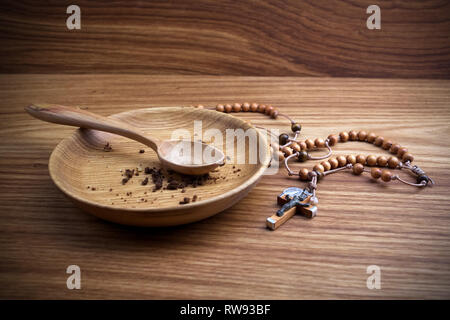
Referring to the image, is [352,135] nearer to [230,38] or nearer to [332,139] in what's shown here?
[332,139]

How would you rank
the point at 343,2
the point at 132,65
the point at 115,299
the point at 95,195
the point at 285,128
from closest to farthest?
the point at 115,299 < the point at 95,195 < the point at 285,128 < the point at 343,2 < the point at 132,65

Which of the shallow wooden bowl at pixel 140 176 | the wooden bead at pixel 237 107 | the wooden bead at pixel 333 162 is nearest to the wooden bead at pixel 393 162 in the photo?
the wooden bead at pixel 333 162

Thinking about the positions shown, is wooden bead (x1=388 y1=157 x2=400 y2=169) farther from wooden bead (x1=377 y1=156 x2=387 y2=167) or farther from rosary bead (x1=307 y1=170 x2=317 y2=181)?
rosary bead (x1=307 y1=170 x2=317 y2=181)

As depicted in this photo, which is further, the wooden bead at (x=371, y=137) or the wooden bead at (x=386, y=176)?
the wooden bead at (x=371, y=137)

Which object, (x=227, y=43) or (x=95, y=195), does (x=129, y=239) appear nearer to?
(x=95, y=195)

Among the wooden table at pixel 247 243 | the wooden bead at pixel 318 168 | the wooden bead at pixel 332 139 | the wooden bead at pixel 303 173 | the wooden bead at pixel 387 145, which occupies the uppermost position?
the wooden bead at pixel 332 139

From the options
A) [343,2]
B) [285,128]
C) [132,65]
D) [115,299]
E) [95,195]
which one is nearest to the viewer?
[115,299]

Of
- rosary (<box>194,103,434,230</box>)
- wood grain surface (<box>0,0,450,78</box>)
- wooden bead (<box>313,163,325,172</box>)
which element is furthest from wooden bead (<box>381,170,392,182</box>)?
wood grain surface (<box>0,0,450,78</box>)

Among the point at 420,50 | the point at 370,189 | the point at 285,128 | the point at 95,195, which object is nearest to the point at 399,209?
the point at 370,189

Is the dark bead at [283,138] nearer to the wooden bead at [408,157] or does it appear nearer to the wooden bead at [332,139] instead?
the wooden bead at [332,139]
